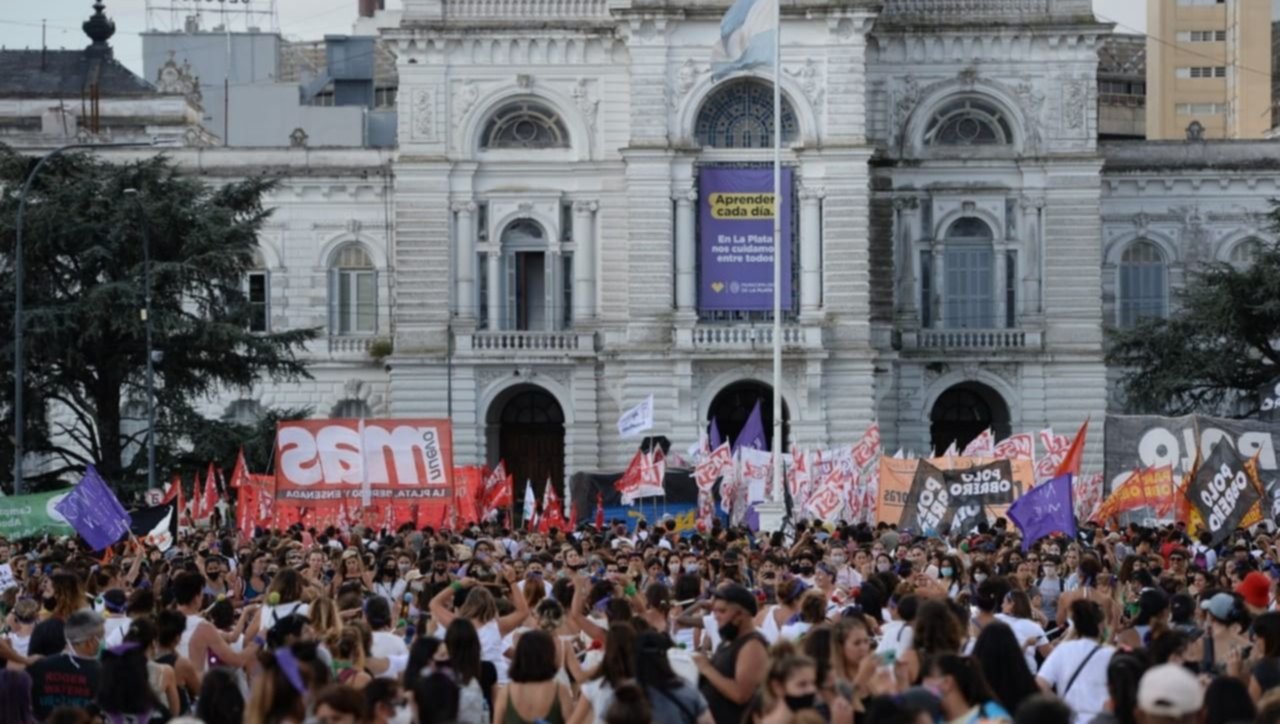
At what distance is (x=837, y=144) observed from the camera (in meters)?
62.3

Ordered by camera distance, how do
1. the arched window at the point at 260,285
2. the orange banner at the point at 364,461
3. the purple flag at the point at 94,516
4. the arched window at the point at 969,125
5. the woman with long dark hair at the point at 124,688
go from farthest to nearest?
the arched window at the point at 260,285, the arched window at the point at 969,125, the orange banner at the point at 364,461, the purple flag at the point at 94,516, the woman with long dark hair at the point at 124,688

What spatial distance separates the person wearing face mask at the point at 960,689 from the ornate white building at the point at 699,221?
156ft

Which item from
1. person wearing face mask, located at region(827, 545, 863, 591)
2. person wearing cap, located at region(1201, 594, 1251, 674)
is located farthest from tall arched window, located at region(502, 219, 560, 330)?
person wearing cap, located at region(1201, 594, 1251, 674)

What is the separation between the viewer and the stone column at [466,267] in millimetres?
64375

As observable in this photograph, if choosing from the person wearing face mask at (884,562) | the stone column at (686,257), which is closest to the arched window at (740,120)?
the stone column at (686,257)

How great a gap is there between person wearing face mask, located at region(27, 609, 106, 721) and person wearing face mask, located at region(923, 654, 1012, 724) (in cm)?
552

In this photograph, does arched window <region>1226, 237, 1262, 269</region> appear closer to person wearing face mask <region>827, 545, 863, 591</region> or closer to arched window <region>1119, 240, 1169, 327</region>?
arched window <region>1119, 240, 1169, 327</region>

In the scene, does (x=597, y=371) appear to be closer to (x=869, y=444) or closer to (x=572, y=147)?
(x=572, y=147)

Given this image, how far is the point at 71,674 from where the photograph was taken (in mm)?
17578

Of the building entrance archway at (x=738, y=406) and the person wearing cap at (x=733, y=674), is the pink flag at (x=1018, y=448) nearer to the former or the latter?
the building entrance archway at (x=738, y=406)

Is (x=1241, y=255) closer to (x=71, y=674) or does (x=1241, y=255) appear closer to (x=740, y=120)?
(x=740, y=120)

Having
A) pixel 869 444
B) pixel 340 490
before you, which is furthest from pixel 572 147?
pixel 340 490

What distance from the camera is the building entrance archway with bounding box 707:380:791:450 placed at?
63.9 metres

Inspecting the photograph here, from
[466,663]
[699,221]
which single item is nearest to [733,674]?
[466,663]
